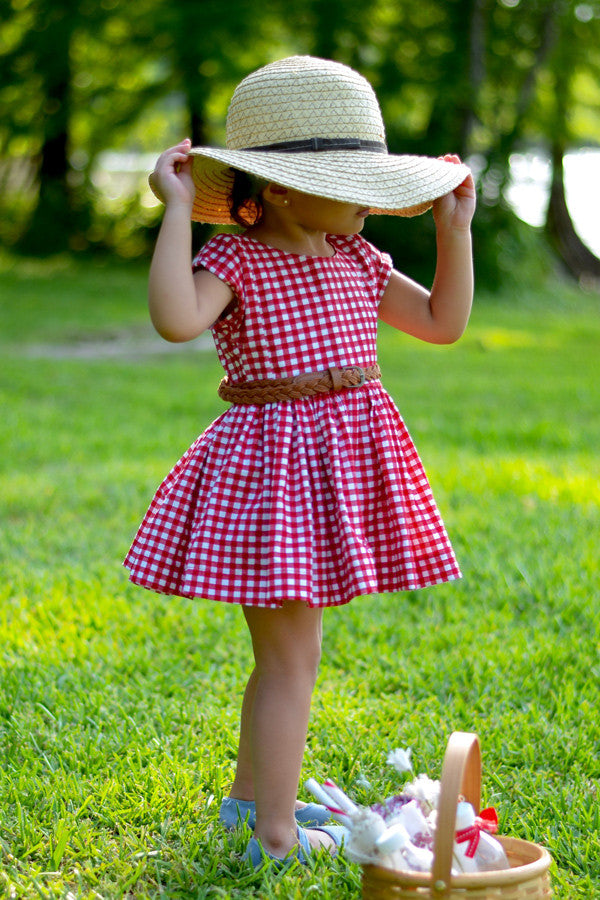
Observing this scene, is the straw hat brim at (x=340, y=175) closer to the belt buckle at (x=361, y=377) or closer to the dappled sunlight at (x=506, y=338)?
the belt buckle at (x=361, y=377)

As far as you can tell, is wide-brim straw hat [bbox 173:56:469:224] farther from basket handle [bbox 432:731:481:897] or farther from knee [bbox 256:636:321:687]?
basket handle [bbox 432:731:481:897]

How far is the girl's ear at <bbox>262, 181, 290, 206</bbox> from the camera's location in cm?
199

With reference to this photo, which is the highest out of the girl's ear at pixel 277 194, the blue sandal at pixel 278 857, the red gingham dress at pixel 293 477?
the girl's ear at pixel 277 194

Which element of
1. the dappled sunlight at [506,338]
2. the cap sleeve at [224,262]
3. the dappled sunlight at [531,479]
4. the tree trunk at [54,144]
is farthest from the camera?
the tree trunk at [54,144]

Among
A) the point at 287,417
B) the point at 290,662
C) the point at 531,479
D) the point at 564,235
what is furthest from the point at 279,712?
the point at 564,235

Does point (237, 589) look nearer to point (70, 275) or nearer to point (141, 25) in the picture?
point (70, 275)

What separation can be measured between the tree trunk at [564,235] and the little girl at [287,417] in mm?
17687

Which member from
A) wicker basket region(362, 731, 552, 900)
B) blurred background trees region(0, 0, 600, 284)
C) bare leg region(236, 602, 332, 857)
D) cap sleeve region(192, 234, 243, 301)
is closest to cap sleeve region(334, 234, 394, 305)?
cap sleeve region(192, 234, 243, 301)

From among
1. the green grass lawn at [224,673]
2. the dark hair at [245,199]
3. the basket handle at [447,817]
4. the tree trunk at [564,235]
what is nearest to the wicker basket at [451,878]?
the basket handle at [447,817]

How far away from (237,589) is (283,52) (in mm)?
16887

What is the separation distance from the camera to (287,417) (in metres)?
1.98

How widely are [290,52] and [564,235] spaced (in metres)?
5.82

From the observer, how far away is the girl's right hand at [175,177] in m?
1.90

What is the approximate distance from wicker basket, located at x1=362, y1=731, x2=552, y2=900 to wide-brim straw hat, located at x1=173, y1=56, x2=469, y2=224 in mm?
941
